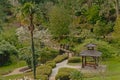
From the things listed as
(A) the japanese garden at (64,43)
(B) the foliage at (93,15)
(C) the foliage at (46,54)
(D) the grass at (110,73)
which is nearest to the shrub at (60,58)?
(A) the japanese garden at (64,43)

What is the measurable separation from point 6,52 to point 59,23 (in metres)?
10.3

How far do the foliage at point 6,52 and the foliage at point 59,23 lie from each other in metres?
8.10

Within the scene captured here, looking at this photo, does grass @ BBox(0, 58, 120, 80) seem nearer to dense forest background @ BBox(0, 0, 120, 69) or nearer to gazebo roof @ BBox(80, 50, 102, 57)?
dense forest background @ BBox(0, 0, 120, 69)

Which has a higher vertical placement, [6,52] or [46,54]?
[6,52]

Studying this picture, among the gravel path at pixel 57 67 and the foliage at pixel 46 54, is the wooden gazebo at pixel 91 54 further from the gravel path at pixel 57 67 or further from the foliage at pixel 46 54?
the foliage at pixel 46 54

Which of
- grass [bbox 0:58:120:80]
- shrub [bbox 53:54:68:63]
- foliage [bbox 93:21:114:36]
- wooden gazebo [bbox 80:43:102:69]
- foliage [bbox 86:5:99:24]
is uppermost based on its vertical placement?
foliage [bbox 86:5:99:24]

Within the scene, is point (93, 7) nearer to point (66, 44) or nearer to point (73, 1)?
point (73, 1)

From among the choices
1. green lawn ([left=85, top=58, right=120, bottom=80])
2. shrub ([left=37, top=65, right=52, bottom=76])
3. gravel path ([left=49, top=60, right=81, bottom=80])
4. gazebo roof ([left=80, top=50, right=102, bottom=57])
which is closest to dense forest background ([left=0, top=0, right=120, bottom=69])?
green lawn ([left=85, top=58, right=120, bottom=80])

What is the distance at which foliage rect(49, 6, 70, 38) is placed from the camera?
55459 mm

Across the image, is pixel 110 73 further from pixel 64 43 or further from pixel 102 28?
pixel 102 28

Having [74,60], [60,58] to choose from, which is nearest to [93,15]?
[60,58]

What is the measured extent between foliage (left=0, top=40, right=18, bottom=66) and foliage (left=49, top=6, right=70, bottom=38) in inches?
319

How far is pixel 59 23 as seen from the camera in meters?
55.4

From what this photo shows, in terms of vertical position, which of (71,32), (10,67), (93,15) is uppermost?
(93,15)
